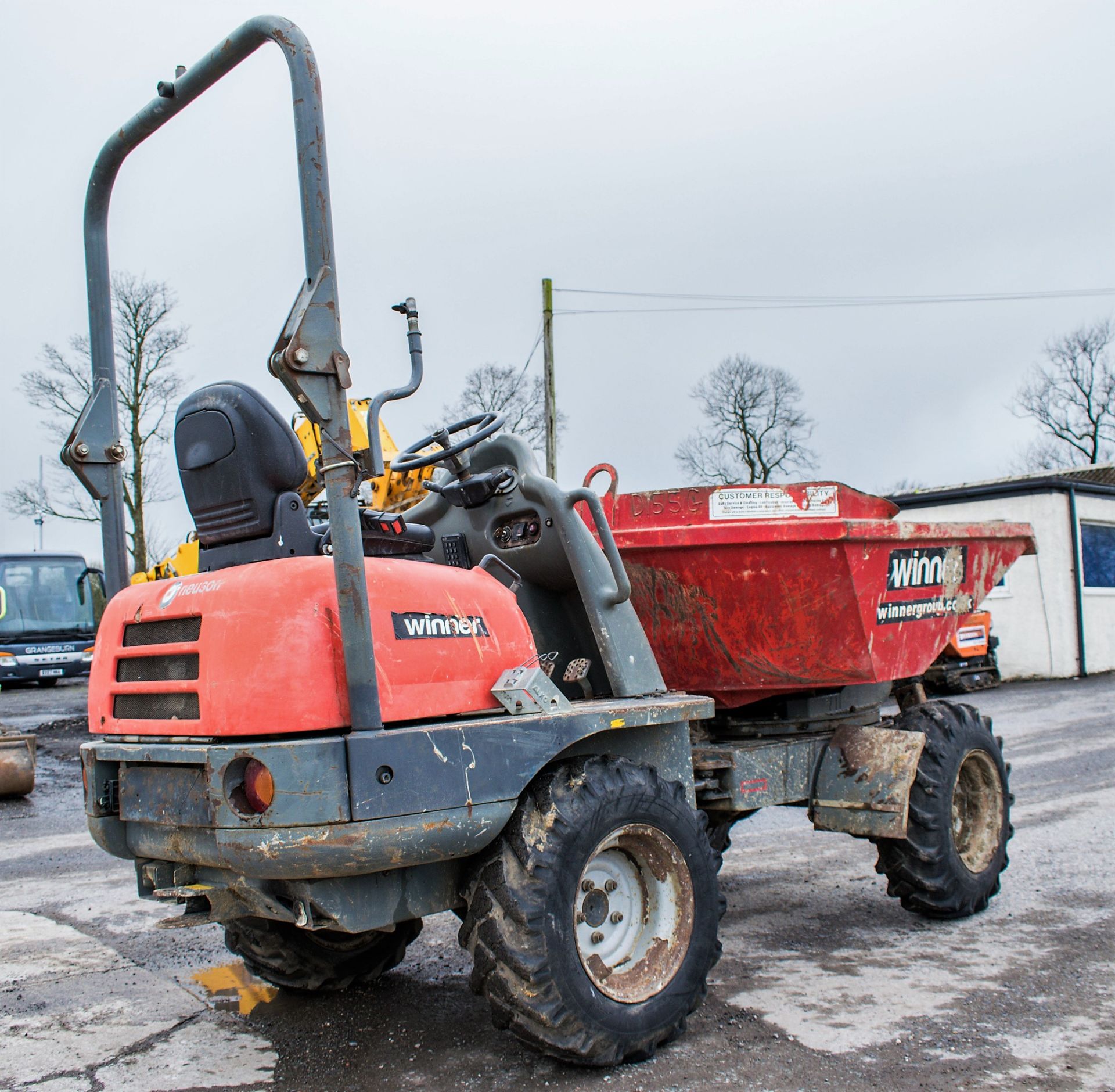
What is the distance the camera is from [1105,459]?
1737 inches

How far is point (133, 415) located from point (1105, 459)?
39.2m

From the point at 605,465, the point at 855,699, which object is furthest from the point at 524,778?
the point at 855,699

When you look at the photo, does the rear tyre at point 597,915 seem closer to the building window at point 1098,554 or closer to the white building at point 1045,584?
the white building at point 1045,584

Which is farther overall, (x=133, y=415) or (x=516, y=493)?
(x=133, y=415)

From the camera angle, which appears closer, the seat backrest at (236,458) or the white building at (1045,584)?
the seat backrest at (236,458)

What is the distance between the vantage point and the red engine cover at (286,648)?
3.17m

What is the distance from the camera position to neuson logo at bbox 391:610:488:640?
11.1ft

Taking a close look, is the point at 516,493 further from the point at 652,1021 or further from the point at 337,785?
the point at 652,1021

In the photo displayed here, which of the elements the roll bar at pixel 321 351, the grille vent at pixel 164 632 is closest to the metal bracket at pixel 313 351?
the roll bar at pixel 321 351

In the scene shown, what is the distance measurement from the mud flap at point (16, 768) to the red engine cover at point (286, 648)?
6542mm

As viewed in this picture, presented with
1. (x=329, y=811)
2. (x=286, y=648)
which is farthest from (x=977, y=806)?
(x=286, y=648)

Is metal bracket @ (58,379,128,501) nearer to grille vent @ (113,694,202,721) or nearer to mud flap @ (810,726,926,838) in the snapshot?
grille vent @ (113,694,202,721)

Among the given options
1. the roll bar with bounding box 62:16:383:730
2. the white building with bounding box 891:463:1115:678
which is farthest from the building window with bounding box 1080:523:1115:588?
the roll bar with bounding box 62:16:383:730

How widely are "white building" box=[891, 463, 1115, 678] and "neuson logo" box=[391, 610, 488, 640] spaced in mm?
15831
